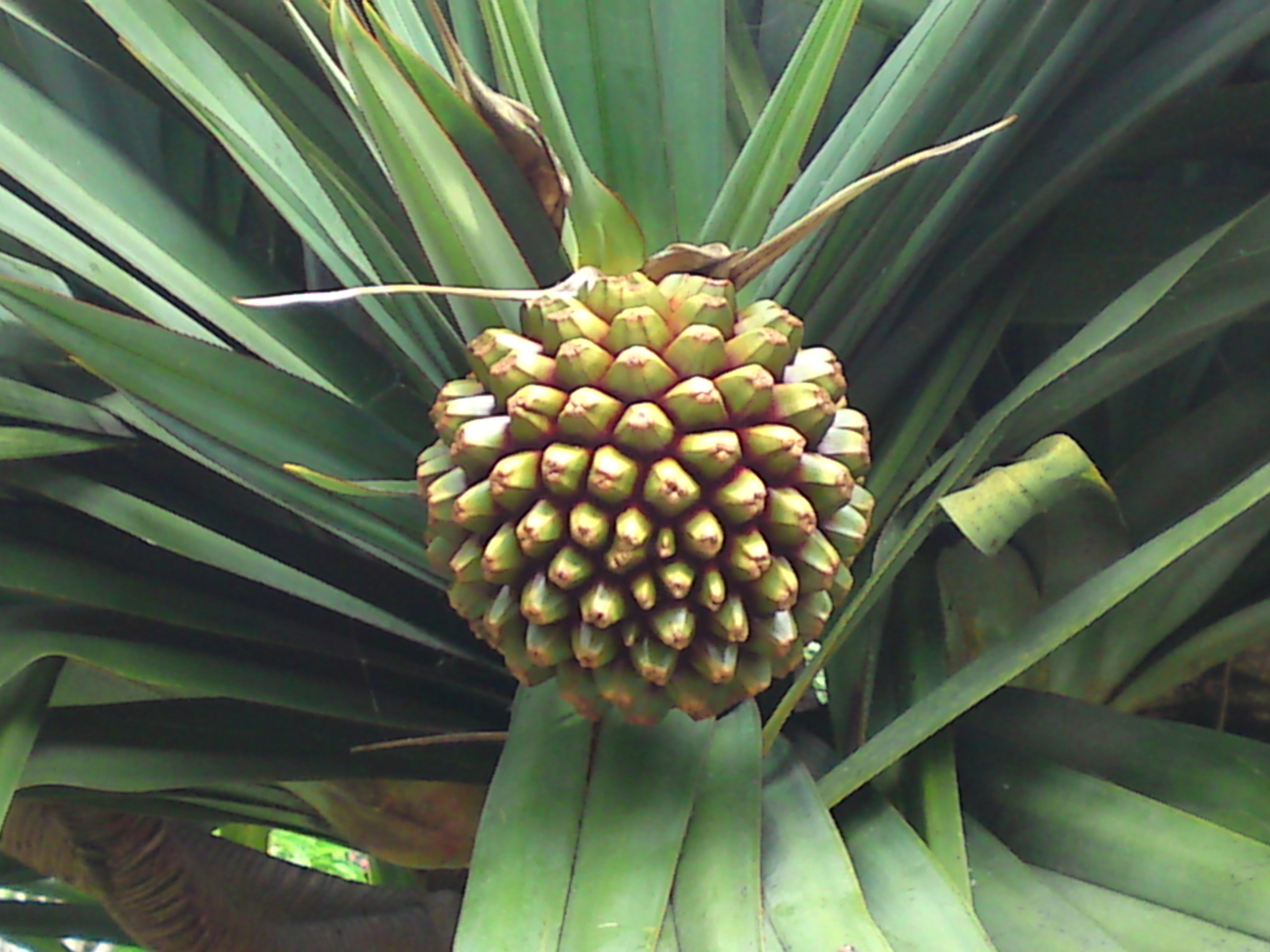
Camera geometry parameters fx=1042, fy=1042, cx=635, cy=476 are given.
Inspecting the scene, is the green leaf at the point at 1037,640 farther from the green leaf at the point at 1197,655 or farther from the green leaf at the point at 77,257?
the green leaf at the point at 77,257

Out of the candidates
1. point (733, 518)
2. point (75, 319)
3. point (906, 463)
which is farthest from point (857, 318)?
point (75, 319)

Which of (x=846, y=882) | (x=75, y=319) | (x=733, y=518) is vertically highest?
(x=75, y=319)

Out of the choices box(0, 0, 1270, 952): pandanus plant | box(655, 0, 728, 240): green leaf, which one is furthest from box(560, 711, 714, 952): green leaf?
box(655, 0, 728, 240): green leaf

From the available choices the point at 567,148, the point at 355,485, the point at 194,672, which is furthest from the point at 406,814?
the point at 567,148

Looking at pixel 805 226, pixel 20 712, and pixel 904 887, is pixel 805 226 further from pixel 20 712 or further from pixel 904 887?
pixel 20 712

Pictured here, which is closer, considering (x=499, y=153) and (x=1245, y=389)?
(x=499, y=153)

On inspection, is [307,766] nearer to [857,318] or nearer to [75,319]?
[75,319]

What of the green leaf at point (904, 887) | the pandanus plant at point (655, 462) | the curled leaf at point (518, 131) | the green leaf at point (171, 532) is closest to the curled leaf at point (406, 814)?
the pandanus plant at point (655, 462)
